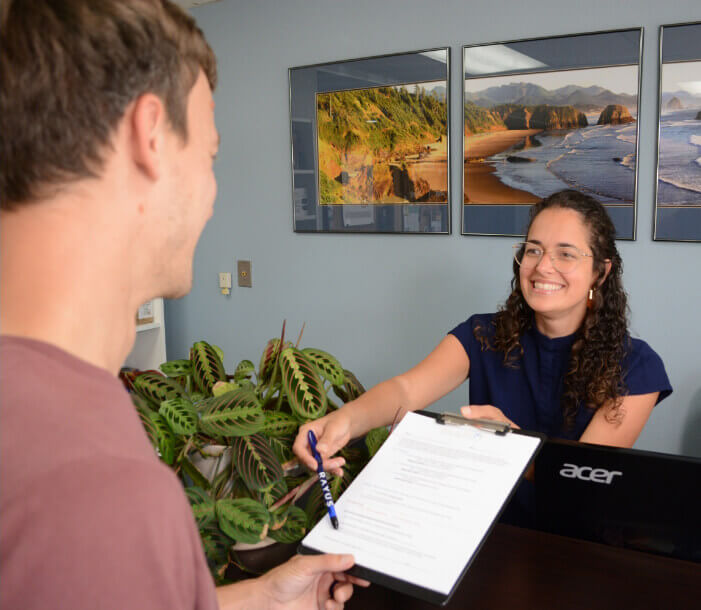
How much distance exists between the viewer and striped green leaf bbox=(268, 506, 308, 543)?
39.9 inches

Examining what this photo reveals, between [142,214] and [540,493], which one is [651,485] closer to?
[540,493]

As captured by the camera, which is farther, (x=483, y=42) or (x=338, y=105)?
(x=338, y=105)

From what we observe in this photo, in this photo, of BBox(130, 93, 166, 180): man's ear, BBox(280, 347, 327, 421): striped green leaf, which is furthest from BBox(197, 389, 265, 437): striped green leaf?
BBox(130, 93, 166, 180): man's ear

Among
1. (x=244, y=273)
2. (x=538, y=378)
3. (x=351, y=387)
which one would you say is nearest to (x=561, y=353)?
(x=538, y=378)

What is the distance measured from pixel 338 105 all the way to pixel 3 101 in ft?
8.50

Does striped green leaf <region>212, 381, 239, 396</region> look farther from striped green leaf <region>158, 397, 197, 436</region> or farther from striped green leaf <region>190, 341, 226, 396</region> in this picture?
striped green leaf <region>158, 397, 197, 436</region>

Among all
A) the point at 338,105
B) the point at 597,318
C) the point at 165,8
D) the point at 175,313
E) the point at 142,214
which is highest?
the point at 338,105

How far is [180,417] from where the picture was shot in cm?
107

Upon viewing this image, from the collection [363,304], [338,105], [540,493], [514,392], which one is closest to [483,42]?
[338,105]

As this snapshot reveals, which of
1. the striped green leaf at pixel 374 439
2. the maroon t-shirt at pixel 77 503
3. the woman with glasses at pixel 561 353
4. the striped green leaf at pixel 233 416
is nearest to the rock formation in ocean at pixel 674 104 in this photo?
the woman with glasses at pixel 561 353

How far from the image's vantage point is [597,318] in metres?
1.74

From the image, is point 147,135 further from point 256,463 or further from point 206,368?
point 206,368

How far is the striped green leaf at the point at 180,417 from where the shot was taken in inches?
41.9

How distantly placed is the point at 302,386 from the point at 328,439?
4.5 inches
